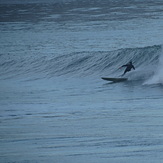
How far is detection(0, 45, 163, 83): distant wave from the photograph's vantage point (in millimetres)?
30092

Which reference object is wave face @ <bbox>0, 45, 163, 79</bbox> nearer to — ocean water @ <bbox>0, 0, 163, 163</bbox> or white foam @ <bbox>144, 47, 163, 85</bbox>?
ocean water @ <bbox>0, 0, 163, 163</bbox>

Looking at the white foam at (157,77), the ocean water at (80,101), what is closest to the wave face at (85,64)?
the ocean water at (80,101)

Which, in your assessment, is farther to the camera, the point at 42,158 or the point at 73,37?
the point at 73,37

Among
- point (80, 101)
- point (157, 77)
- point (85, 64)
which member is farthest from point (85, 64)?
point (80, 101)

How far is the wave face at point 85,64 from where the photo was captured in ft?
98.4

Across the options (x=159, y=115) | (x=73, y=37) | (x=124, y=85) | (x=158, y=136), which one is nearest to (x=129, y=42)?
(x=73, y=37)

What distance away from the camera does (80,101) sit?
69.1 ft

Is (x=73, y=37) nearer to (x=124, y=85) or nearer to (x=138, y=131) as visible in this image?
(x=124, y=85)

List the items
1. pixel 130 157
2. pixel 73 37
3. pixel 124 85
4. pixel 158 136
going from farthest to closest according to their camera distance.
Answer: pixel 73 37 → pixel 124 85 → pixel 158 136 → pixel 130 157

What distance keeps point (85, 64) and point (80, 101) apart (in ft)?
38.6

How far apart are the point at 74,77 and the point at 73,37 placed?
17.8 meters

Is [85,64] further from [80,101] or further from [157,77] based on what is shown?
[80,101]

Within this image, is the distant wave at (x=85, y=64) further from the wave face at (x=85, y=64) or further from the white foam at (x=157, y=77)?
the white foam at (x=157, y=77)

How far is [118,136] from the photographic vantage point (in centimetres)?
1516
